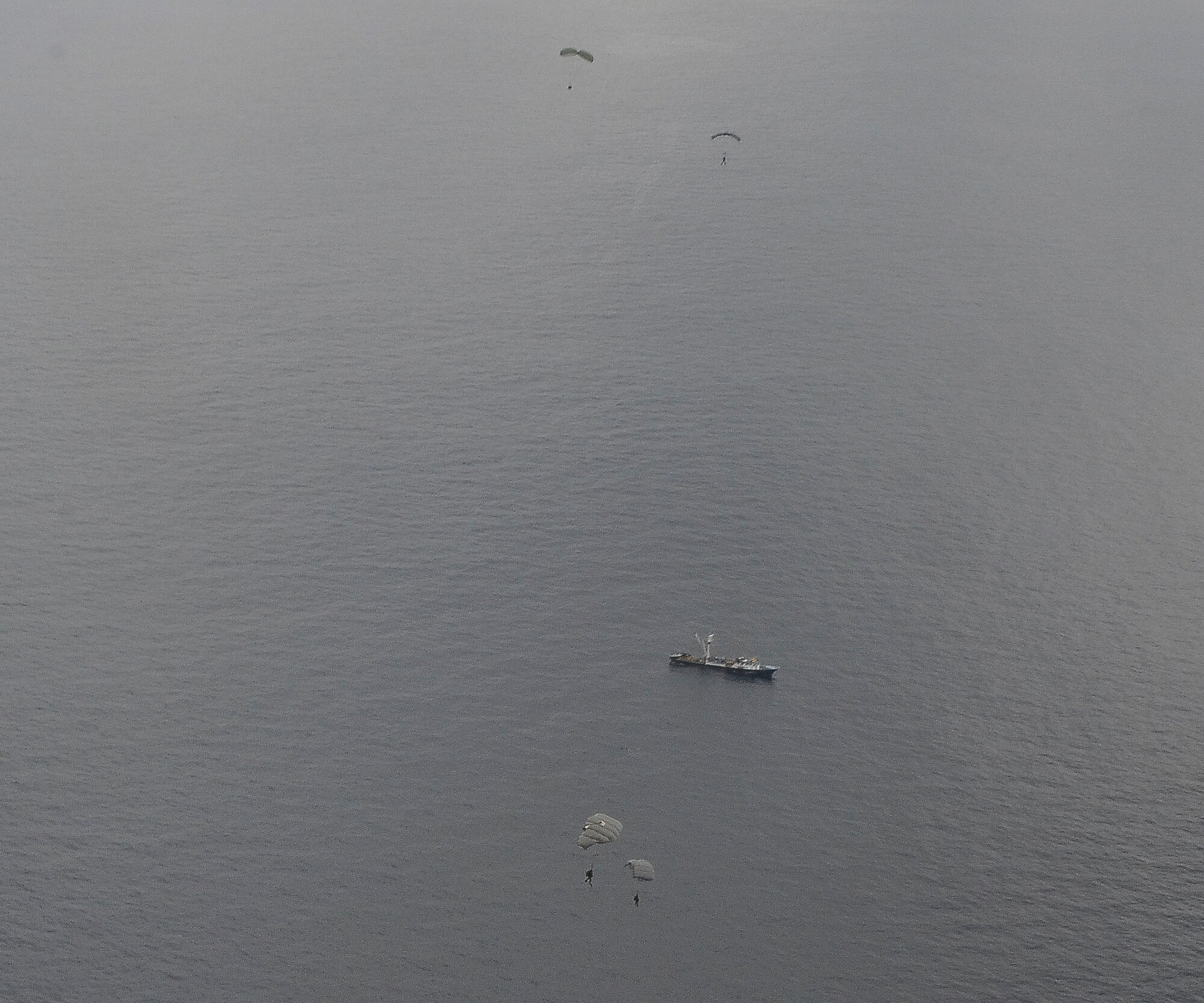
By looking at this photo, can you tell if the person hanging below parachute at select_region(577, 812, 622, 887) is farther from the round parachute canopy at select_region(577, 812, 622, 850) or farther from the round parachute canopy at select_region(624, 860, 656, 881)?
the round parachute canopy at select_region(624, 860, 656, 881)

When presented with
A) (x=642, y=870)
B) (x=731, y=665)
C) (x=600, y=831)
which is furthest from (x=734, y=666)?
(x=600, y=831)

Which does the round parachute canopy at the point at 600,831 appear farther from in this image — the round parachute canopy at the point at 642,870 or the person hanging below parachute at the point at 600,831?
the round parachute canopy at the point at 642,870

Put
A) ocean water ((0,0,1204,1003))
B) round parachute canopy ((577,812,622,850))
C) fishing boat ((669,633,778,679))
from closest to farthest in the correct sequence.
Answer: round parachute canopy ((577,812,622,850))
ocean water ((0,0,1204,1003))
fishing boat ((669,633,778,679))

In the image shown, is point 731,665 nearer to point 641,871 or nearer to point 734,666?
point 734,666

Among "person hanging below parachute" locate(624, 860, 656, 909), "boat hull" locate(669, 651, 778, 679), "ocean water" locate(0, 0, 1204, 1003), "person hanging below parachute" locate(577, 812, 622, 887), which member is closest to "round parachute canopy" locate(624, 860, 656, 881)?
"person hanging below parachute" locate(624, 860, 656, 909)

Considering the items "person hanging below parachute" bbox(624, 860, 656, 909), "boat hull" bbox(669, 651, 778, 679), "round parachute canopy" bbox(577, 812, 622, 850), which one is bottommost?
"person hanging below parachute" bbox(624, 860, 656, 909)
